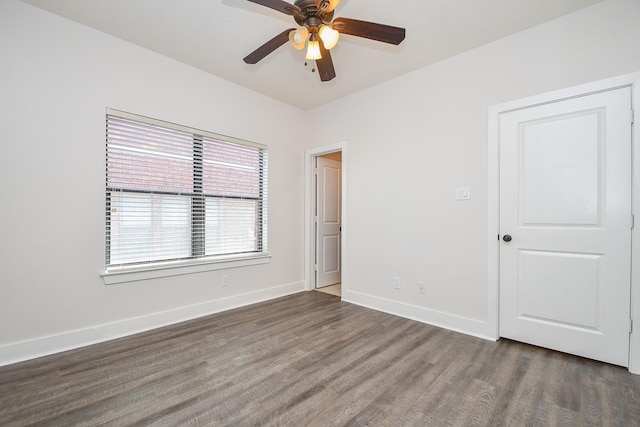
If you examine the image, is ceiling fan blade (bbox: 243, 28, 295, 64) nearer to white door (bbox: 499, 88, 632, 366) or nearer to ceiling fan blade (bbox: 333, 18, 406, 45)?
ceiling fan blade (bbox: 333, 18, 406, 45)

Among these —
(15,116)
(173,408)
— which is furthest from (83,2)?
(173,408)

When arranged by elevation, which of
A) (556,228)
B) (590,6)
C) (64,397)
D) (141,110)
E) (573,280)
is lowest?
(64,397)

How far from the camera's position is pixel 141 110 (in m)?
2.78

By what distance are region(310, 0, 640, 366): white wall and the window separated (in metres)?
1.32

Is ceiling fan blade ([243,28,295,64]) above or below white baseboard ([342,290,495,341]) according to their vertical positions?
above

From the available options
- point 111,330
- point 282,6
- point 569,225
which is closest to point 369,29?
point 282,6

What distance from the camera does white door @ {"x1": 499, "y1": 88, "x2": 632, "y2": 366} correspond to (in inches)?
82.4

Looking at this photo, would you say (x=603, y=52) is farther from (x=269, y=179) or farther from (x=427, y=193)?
(x=269, y=179)

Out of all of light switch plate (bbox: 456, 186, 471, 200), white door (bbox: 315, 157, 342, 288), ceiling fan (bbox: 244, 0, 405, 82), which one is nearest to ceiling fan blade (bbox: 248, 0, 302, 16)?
ceiling fan (bbox: 244, 0, 405, 82)

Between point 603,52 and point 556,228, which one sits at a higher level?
point 603,52

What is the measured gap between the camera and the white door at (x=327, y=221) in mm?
4426

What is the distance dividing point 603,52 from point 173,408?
386cm

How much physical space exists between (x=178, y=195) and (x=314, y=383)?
231cm

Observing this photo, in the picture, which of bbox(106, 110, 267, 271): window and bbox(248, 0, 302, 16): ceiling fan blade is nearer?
bbox(248, 0, 302, 16): ceiling fan blade
